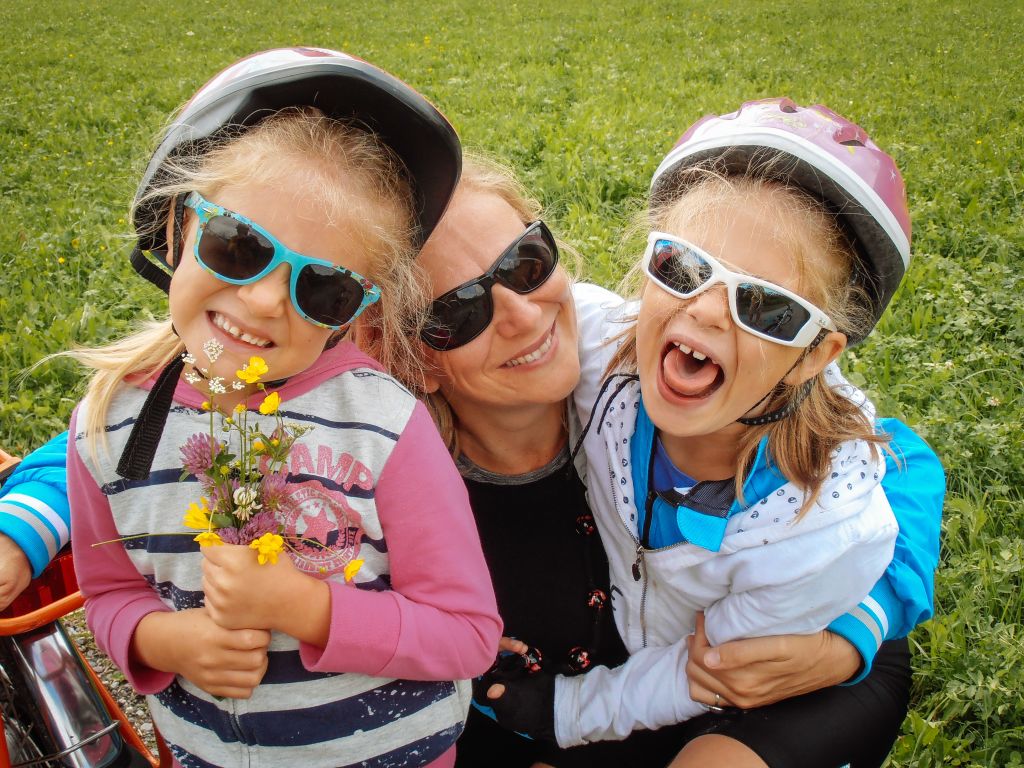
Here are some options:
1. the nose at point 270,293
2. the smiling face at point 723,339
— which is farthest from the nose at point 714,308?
the nose at point 270,293

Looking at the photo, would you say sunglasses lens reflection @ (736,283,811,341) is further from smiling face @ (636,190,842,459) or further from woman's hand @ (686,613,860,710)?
woman's hand @ (686,613,860,710)

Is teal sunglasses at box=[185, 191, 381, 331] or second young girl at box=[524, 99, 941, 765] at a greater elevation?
teal sunglasses at box=[185, 191, 381, 331]

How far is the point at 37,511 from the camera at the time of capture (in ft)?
6.49

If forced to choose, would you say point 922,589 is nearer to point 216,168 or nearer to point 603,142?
point 216,168

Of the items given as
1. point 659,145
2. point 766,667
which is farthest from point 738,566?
point 659,145

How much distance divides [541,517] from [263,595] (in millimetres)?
1035

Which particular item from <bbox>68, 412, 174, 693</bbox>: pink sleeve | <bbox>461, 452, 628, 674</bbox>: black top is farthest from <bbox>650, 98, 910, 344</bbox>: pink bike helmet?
<bbox>68, 412, 174, 693</bbox>: pink sleeve

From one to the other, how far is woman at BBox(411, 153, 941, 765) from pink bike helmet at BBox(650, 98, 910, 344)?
Result: 0.51 metres

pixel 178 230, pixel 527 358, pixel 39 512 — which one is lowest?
pixel 39 512

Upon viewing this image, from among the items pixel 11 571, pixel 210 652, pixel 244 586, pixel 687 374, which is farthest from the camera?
pixel 687 374

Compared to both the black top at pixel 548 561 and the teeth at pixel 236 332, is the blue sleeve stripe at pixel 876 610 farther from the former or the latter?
the teeth at pixel 236 332

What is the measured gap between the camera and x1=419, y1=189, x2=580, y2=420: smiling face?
2.18 m

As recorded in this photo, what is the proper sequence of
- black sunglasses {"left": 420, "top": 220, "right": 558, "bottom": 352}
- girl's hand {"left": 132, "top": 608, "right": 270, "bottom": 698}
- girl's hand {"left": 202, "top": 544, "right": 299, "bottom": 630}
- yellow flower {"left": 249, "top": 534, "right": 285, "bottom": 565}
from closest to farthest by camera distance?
1. yellow flower {"left": 249, "top": 534, "right": 285, "bottom": 565}
2. girl's hand {"left": 202, "top": 544, "right": 299, "bottom": 630}
3. girl's hand {"left": 132, "top": 608, "right": 270, "bottom": 698}
4. black sunglasses {"left": 420, "top": 220, "right": 558, "bottom": 352}

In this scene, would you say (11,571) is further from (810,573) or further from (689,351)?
(810,573)
